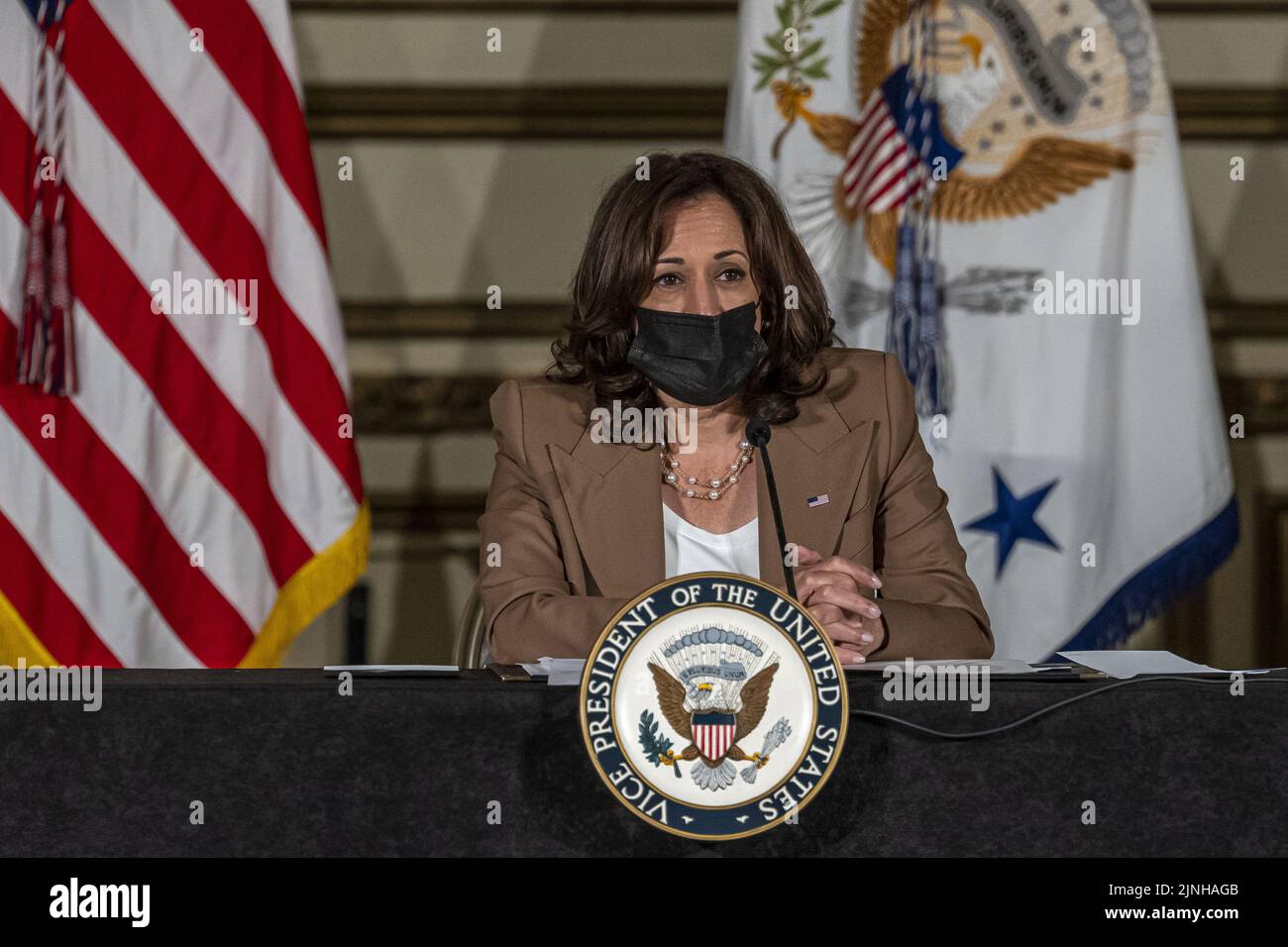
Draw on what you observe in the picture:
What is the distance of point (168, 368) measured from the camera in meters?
2.77

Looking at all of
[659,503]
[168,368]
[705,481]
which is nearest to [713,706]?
[659,503]

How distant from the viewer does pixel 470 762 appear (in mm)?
997

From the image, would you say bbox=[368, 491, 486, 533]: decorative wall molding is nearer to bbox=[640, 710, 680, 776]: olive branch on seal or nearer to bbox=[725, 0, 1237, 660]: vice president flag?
bbox=[725, 0, 1237, 660]: vice president flag

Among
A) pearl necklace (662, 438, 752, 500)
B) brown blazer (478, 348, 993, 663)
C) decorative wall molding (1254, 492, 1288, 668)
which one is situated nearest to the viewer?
brown blazer (478, 348, 993, 663)

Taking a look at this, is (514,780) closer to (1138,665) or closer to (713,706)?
(713,706)

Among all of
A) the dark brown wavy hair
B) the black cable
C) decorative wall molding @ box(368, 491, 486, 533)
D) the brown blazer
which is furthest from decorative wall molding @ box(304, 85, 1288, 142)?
the black cable

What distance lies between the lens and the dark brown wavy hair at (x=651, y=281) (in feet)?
5.91

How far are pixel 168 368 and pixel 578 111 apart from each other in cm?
113

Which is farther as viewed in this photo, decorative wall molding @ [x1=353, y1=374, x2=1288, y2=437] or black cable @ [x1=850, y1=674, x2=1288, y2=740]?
decorative wall molding @ [x1=353, y1=374, x2=1288, y2=437]

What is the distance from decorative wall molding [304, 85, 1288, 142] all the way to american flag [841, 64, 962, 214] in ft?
1.63

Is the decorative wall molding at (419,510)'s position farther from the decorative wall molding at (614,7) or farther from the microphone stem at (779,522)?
the microphone stem at (779,522)

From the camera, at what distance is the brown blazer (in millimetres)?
1704
